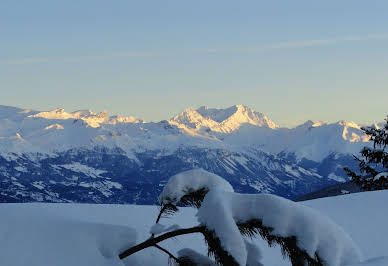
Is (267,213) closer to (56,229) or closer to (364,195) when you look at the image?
(56,229)

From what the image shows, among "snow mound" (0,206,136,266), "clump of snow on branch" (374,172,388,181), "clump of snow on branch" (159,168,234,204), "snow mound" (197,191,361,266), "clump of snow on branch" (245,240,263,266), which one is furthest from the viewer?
"clump of snow on branch" (374,172,388,181)

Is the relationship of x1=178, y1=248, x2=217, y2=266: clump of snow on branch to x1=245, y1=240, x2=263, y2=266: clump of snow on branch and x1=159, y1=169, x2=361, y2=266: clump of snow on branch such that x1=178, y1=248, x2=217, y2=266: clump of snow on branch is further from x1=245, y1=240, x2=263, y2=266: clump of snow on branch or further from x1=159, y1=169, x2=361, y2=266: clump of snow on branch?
x1=159, y1=169, x2=361, y2=266: clump of snow on branch

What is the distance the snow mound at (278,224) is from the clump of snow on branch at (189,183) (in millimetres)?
1026

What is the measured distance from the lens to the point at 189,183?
739cm

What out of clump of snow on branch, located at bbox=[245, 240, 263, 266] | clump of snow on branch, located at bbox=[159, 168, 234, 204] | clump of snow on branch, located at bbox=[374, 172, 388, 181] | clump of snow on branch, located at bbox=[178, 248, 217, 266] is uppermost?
clump of snow on branch, located at bbox=[159, 168, 234, 204]

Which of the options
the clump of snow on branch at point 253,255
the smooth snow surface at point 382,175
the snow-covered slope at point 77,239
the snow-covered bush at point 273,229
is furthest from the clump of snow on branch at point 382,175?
the snow-covered bush at point 273,229

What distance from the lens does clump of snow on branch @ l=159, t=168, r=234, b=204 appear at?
732 centimetres

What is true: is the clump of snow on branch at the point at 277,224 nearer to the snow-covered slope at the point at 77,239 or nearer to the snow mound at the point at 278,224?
the snow mound at the point at 278,224

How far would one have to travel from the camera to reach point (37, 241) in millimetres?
7344

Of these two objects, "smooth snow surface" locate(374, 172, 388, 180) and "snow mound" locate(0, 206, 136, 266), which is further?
"smooth snow surface" locate(374, 172, 388, 180)

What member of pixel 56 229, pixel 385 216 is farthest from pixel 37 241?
pixel 385 216

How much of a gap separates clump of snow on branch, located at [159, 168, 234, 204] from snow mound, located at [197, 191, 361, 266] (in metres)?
1.03

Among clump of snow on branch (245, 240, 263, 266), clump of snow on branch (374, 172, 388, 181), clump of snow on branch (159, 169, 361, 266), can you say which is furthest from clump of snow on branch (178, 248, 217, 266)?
clump of snow on branch (374, 172, 388, 181)

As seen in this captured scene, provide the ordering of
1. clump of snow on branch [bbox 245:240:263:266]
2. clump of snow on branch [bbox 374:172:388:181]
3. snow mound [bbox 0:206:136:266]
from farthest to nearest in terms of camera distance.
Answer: clump of snow on branch [bbox 374:172:388:181] → snow mound [bbox 0:206:136:266] → clump of snow on branch [bbox 245:240:263:266]
